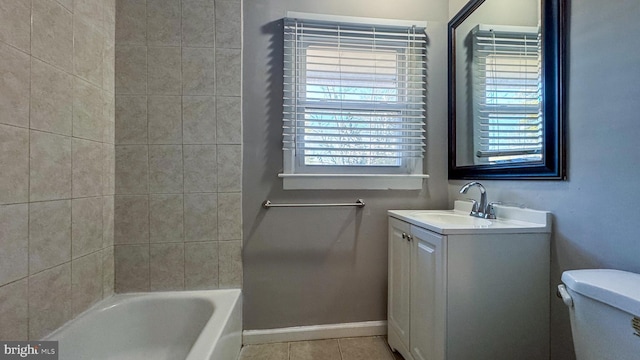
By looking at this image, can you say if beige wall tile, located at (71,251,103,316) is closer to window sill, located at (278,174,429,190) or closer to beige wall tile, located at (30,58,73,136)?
beige wall tile, located at (30,58,73,136)

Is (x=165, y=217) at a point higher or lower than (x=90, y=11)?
lower

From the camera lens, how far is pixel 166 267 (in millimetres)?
1630

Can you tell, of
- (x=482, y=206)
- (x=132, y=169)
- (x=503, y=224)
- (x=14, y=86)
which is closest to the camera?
(x=14, y=86)

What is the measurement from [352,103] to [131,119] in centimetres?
137

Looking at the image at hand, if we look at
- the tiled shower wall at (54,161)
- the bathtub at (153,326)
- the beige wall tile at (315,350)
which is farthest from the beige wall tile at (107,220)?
the beige wall tile at (315,350)

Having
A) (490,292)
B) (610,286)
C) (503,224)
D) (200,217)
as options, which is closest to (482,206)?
(503,224)

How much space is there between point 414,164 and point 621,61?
3.51 ft

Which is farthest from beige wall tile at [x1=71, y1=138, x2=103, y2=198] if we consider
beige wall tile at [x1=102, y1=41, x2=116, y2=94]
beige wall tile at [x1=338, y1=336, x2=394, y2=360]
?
beige wall tile at [x1=338, y1=336, x2=394, y2=360]

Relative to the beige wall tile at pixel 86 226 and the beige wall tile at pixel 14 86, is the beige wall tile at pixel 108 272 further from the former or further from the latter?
the beige wall tile at pixel 14 86

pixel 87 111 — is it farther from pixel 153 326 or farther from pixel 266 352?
pixel 266 352

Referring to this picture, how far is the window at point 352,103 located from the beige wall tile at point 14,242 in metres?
1.18

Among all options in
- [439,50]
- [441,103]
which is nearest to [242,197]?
[441,103]

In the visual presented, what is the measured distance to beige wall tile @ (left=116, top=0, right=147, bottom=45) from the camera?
1587 millimetres

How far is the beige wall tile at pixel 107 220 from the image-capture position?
1506mm
